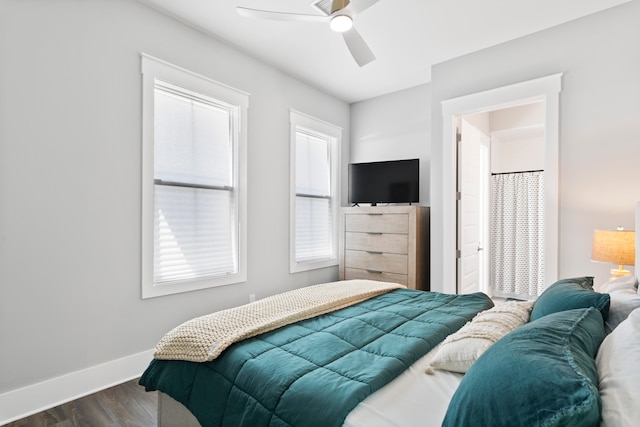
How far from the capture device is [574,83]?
9.23 ft

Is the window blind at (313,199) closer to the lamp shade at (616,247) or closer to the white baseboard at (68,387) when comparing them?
the white baseboard at (68,387)

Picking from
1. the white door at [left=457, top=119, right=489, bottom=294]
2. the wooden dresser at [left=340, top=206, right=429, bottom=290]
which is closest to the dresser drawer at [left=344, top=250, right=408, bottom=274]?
the wooden dresser at [left=340, top=206, right=429, bottom=290]

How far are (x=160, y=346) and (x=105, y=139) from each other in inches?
64.1

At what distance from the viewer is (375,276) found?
158 inches

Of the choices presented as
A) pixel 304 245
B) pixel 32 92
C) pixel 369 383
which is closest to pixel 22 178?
A: pixel 32 92

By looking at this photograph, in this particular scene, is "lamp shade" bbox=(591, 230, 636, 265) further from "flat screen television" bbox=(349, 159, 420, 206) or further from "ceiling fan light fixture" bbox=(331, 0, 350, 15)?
"ceiling fan light fixture" bbox=(331, 0, 350, 15)

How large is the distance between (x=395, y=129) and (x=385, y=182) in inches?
30.4

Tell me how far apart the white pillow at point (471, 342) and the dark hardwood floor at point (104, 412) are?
168 cm

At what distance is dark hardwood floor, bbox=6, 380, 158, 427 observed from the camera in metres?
1.94

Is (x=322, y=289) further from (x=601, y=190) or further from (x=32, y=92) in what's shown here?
(x=601, y=190)

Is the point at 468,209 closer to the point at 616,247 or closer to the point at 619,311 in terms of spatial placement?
the point at 616,247

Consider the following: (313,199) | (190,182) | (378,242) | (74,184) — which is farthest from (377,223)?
(74,184)

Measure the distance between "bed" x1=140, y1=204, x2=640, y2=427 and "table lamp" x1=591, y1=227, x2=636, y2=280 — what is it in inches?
16.5

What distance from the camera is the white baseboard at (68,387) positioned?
200cm
